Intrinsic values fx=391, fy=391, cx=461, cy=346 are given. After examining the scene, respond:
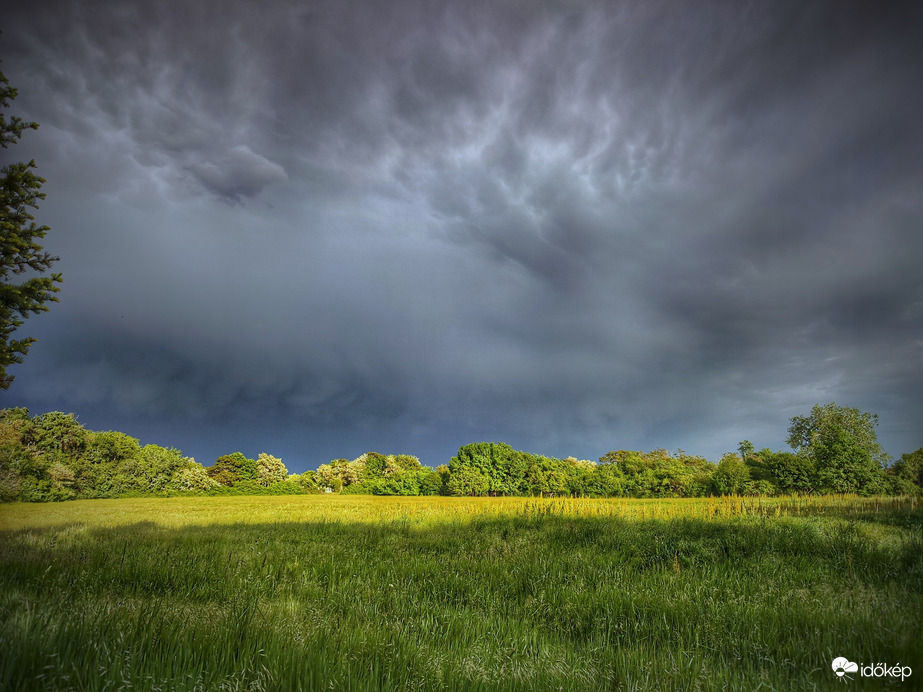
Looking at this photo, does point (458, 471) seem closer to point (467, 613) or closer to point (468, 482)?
point (468, 482)

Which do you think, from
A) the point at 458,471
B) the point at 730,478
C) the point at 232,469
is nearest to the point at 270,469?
the point at 232,469

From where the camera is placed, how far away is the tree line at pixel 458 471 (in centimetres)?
3428

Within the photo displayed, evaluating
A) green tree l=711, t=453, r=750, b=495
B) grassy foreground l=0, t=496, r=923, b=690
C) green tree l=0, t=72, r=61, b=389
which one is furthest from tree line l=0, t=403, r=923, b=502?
grassy foreground l=0, t=496, r=923, b=690

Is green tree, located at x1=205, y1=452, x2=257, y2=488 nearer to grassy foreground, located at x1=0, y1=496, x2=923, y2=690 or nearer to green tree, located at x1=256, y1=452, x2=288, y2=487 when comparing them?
green tree, located at x1=256, y1=452, x2=288, y2=487

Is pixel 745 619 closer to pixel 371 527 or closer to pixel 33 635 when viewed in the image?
pixel 33 635

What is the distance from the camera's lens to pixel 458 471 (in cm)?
5553

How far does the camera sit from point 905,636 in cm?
342

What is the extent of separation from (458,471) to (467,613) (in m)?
52.7

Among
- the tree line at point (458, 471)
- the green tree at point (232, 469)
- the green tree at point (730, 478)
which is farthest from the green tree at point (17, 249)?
the green tree at point (232, 469)

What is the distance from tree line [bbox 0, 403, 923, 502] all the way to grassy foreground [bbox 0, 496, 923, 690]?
28.2m

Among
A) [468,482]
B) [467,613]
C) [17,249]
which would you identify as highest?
[17,249]

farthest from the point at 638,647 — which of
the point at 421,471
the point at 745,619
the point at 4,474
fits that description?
the point at 421,471

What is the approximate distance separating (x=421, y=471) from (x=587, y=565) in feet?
178

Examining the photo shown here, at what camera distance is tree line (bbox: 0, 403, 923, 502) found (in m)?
34.3
